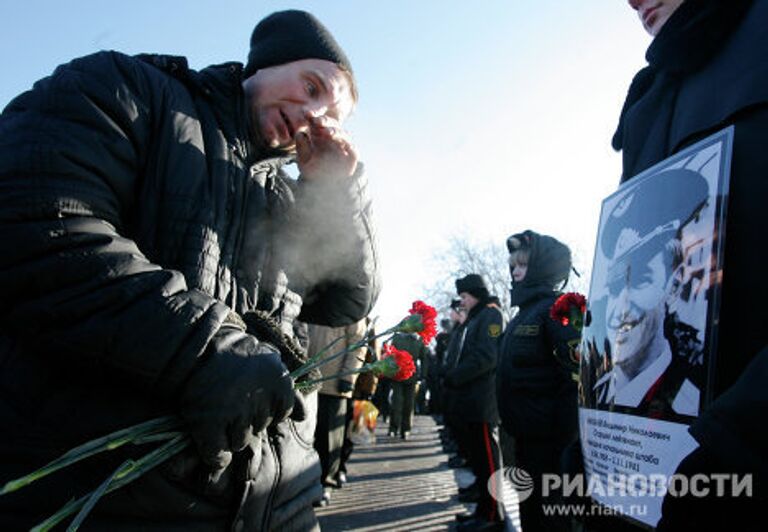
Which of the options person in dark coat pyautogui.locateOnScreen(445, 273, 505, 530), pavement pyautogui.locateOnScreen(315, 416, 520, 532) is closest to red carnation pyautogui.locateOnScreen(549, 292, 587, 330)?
person in dark coat pyautogui.locateOnScreen(445, 273, 505, 530)

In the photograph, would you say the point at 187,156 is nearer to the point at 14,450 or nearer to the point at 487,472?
the point at 14,450

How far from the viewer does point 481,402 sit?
5953mm

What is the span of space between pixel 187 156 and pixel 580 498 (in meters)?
1.39

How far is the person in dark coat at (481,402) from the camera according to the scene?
16.7ft

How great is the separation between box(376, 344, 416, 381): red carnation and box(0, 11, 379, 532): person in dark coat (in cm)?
25

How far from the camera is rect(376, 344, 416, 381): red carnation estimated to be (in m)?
1.66

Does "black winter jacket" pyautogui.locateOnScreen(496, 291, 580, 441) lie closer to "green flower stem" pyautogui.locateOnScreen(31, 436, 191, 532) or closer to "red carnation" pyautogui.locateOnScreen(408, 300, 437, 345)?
"red carnation" pyautogui.locateOnScreen(408, 300, 437, 345)

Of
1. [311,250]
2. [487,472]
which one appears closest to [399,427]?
[487,472]

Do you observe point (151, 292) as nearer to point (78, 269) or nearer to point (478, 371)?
point (78, 269)

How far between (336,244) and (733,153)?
1.15 m

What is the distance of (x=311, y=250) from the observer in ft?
6.03

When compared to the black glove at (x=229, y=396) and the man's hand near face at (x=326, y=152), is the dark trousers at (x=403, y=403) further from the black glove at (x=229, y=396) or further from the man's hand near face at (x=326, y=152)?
the black glove at (x=229, y=396)

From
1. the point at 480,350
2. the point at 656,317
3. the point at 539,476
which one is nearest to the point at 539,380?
the point at 539,476

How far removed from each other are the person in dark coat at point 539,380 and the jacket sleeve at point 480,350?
5.47ft
